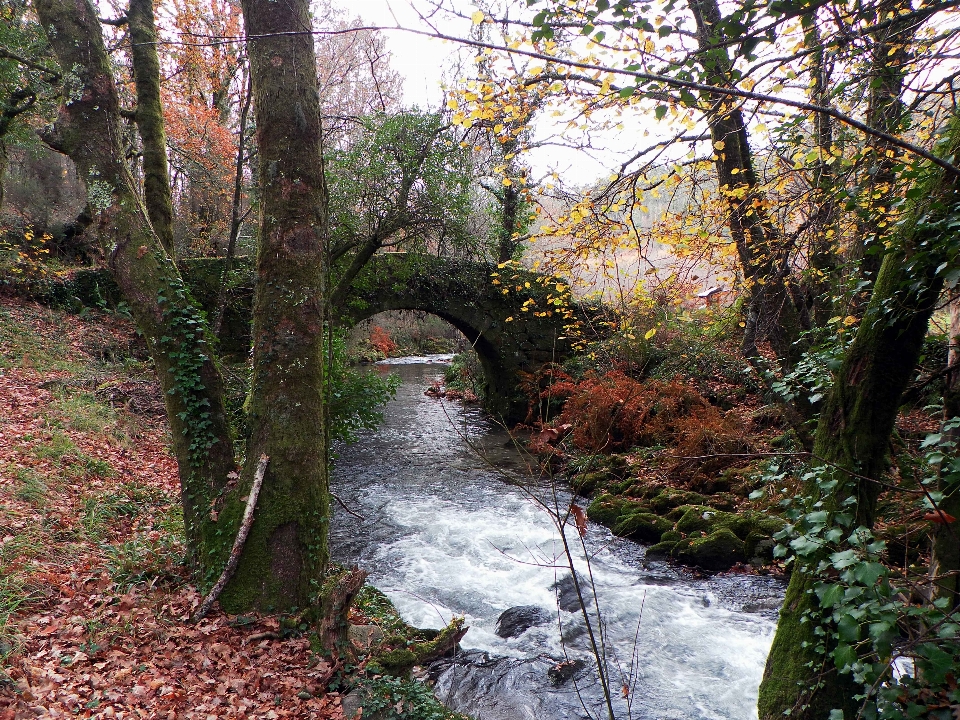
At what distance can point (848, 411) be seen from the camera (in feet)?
9.96

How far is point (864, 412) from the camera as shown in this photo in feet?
9.77

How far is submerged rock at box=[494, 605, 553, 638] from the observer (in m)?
5.64

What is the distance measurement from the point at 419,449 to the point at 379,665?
320 inches

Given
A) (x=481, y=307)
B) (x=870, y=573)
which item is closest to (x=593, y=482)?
(x=481, y=307)

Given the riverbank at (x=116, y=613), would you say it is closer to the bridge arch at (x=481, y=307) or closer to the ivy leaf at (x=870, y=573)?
the ivy leaf at (x=870, y=573)

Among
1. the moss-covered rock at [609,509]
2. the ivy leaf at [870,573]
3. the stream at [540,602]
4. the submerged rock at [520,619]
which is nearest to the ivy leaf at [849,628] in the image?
the ivy leaf at [870,573]

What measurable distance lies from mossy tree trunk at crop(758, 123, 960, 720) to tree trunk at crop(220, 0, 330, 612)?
3.38 meters

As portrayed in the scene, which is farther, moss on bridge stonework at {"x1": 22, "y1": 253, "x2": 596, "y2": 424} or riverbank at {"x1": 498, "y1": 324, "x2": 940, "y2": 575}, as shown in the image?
moss on bridge stonework at {"x1": 22, "y1": 253, "x2": 596, "y2": 424}

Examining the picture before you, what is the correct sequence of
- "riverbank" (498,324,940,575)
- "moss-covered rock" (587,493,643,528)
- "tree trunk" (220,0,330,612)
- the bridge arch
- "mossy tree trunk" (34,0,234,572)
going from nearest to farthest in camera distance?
"tree trunk" (220,0,330,612) < "mossy tree trunk" (34,0,234,572) < "riverbank" (498,324,940,575) < "moss-covered rock" (587,493,643,528) < the bridge arch

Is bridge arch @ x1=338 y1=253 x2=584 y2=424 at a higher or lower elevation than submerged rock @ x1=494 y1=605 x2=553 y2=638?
higher

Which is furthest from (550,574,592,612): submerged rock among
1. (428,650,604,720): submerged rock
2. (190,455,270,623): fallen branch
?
(190,455,270,623): fallen branch

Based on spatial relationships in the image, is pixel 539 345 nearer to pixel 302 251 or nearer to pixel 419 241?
pixel 419 241

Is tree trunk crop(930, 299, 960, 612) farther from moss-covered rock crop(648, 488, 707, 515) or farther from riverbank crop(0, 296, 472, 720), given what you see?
moss-covered rock crop(648, 488, 707, 515)

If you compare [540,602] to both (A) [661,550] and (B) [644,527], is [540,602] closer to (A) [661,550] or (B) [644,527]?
(A) [661,550]
